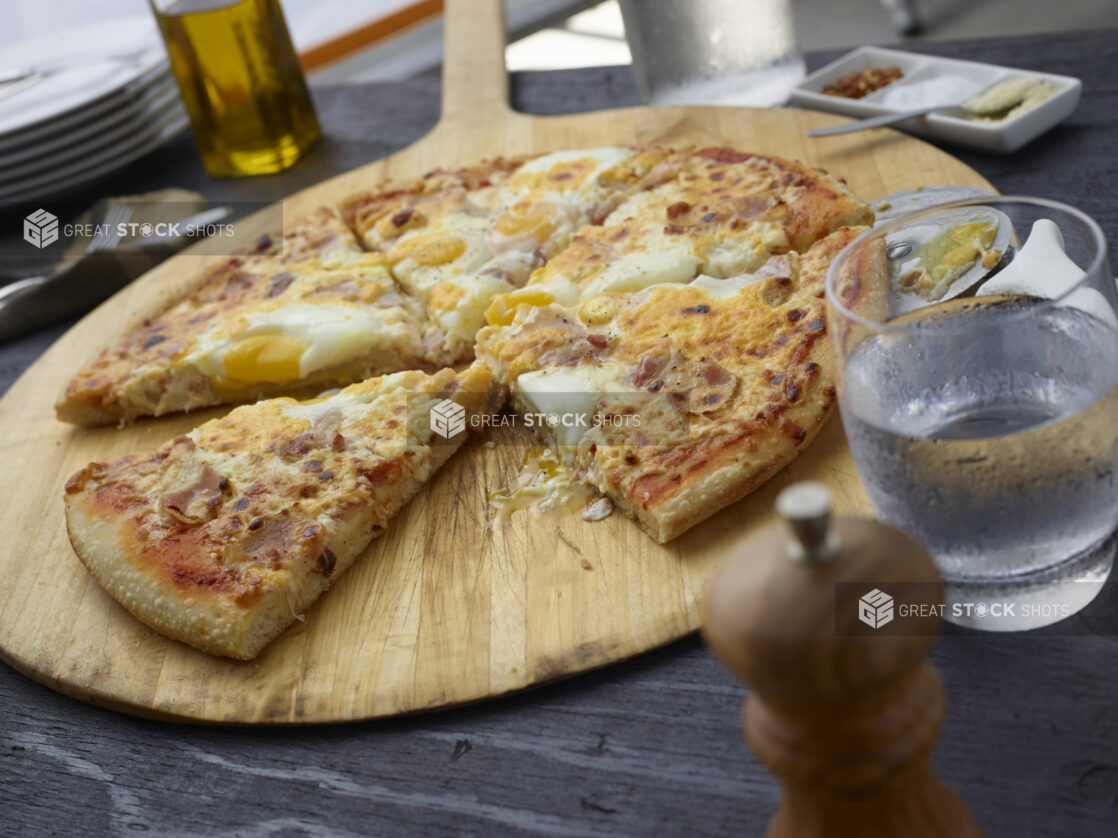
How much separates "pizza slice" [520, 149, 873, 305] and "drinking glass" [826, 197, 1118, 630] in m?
1.21

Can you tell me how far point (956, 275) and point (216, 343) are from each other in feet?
6.92

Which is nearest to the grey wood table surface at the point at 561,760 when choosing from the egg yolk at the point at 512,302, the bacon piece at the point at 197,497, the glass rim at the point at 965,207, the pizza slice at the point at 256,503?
the pizza slice at the point at 256,503

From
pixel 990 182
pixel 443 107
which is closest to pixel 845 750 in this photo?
pixel 990 182

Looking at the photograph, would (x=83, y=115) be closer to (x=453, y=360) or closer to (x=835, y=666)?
(x=453, y=360)

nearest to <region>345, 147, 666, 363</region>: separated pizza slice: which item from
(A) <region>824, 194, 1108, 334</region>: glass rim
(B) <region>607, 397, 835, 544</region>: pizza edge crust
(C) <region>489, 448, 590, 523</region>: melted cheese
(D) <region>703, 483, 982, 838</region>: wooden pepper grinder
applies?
(C) <region>489, 448, 590, 523</region>: melted cheese

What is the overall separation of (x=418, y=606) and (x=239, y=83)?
2.72 metres

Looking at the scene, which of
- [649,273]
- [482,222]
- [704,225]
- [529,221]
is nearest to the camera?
[649,273]

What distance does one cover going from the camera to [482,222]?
140 inches

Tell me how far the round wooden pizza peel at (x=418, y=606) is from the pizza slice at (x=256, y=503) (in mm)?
59

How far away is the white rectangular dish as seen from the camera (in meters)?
3.17

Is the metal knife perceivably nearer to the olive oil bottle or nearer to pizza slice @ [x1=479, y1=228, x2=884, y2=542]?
the olive oil bottle

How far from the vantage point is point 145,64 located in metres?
4.40

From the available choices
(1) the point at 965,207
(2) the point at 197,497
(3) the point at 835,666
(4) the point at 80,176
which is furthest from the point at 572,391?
(4) the point at 80,176

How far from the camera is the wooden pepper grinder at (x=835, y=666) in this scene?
1026 millimetres
